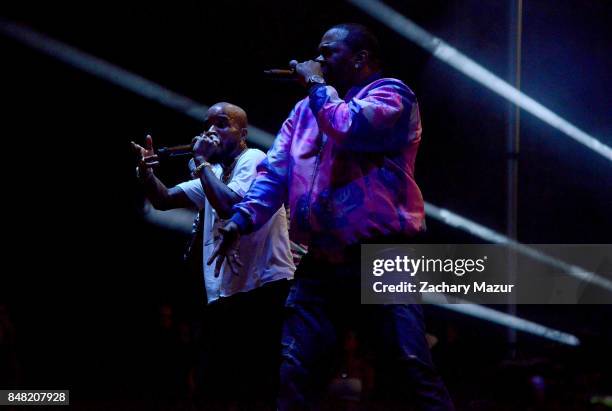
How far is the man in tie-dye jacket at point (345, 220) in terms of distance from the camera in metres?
2.63

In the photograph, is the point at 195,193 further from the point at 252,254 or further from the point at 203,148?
the point at 203,148

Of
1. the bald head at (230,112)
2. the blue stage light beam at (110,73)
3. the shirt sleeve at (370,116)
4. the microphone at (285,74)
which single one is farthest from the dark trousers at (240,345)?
the blue stage light beam at (110,73)

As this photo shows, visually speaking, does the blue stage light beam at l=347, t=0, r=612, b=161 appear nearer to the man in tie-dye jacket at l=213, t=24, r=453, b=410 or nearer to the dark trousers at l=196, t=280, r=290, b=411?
the dark trousers at l=196, t=280, r=290, b=411

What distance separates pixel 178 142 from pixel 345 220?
511 centimetres

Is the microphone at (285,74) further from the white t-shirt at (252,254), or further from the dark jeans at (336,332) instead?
the white t-shirt at (252,254)

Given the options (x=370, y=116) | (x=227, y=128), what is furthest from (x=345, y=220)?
(x=227, y=128)

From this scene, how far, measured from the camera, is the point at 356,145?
269 cm

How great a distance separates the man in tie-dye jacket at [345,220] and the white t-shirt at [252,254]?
2.88 feet

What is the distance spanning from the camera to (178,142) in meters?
7.61

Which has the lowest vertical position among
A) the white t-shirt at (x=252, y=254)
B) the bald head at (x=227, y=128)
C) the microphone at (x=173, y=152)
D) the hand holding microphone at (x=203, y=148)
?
the white t-shirt at (x=252, y=254)

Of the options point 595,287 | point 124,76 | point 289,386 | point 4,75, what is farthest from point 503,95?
point 289,386

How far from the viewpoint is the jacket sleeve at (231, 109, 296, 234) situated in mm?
2869

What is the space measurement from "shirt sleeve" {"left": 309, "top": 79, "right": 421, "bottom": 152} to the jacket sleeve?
32 cm

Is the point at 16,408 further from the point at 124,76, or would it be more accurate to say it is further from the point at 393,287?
the point at 124,76
